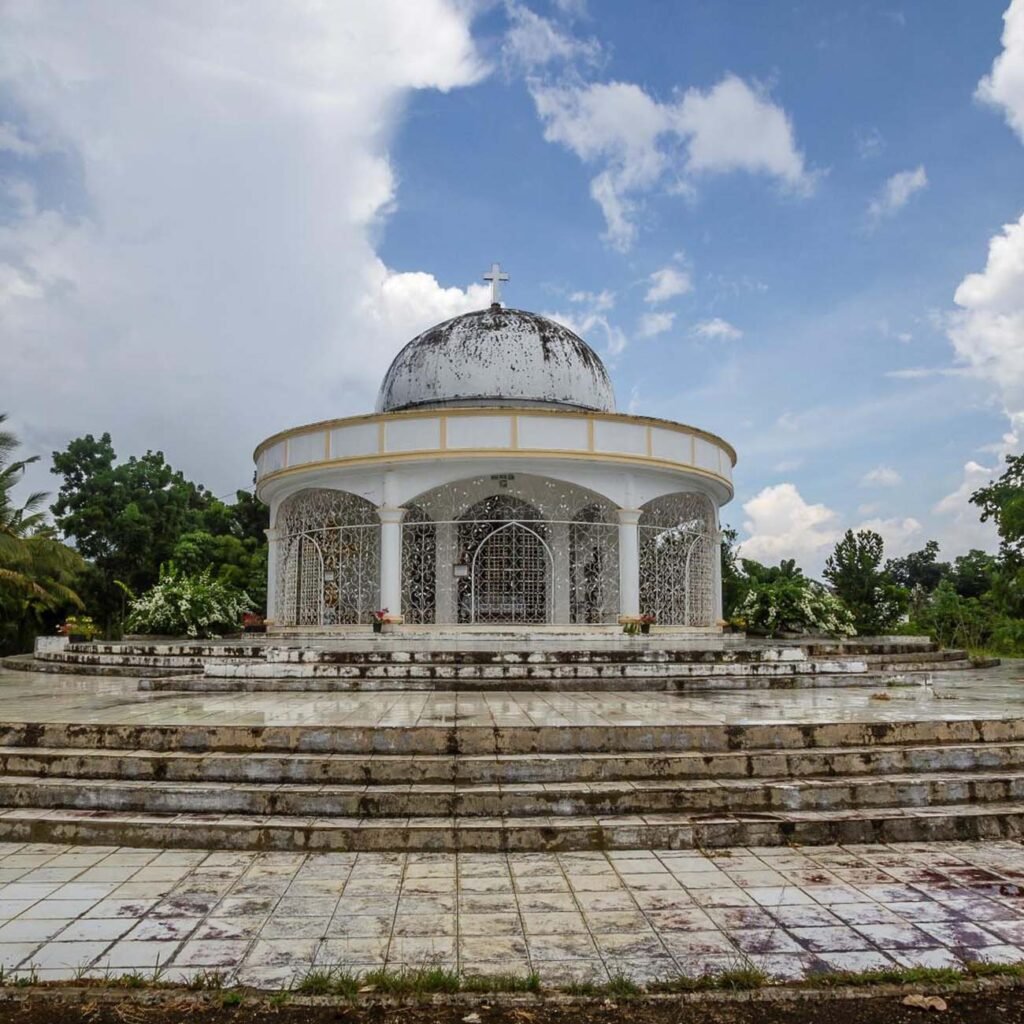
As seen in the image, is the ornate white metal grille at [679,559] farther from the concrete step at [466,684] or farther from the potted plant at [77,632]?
the potted plant at [77,632]

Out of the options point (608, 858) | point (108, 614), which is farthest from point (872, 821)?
point (108, 614)

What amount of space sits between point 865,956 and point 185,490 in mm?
26295

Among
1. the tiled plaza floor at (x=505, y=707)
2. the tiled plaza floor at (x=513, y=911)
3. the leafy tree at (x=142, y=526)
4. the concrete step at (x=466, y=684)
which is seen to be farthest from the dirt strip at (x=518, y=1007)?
the leafy tree at (x=142, y=526)

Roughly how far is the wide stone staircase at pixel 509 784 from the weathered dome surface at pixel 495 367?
1143 centimetres

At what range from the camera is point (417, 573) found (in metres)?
15.4

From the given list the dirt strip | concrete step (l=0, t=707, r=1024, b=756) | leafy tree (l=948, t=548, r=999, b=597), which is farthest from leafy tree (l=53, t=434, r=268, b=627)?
leafy tree (l=948, t=548, r=999, b=597)

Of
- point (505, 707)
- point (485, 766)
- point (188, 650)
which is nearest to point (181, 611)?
point (188, 650)

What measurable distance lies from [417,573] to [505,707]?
8.02 meters

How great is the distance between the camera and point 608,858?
4.66m

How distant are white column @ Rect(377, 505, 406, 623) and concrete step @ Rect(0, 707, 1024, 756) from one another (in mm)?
8281

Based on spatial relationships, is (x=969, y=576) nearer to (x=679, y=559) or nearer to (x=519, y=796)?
(x=679, y=559)

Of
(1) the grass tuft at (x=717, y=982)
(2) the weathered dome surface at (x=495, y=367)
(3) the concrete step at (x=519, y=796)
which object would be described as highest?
(2) the weathered dome surface at (x=495, y=367)

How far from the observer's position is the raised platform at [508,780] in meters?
4.88

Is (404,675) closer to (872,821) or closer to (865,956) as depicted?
(872,821)
